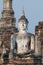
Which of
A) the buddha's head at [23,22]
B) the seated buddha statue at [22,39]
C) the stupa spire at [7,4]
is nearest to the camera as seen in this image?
the seated buddha statue at [22,39]

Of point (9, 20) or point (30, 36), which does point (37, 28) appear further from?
point (9, 20)

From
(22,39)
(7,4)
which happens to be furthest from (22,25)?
(7,4)

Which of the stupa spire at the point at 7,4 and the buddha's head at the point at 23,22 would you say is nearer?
the buddha's head at the point at 23,22

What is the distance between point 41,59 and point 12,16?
48081 millimetres

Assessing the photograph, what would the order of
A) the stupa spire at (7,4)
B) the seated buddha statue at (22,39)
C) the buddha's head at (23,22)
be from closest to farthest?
the seated buddha statue at (22,39) < the buddha's head at (23,22) < the stupa spire at (7,4)

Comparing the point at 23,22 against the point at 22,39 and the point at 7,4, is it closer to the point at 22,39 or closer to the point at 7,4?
the point at 22,39

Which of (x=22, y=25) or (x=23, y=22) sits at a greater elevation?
(x=23, y=22)

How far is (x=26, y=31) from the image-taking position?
1443 centimetres

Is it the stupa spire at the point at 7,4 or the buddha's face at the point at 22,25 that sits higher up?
the buddha's face at the point at 22,25

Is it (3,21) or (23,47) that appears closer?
(23,47)

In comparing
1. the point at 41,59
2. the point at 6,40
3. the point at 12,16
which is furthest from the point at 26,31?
the point at 12,16

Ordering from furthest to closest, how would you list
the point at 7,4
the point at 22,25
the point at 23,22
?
the point at 7,4 → the point at 22,25 → the point at 23,22

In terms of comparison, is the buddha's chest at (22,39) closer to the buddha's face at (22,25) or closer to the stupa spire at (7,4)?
the buddha's face at (22,25)

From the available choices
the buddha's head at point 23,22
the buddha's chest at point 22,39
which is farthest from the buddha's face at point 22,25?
the buddha's chest at point 22,39
